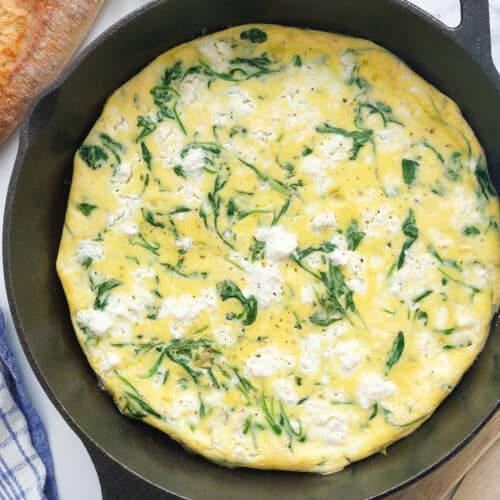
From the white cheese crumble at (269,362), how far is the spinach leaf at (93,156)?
87cm

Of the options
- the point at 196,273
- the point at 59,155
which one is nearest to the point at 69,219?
the point at 59,155

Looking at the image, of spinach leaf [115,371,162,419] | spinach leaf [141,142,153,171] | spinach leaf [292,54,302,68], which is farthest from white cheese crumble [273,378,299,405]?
spinach leaf [292,54,302,68]

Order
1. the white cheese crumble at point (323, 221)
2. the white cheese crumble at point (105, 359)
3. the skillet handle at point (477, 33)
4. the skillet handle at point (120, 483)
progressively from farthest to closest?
the white cheese crumble at point (105, 359)
the white cheese crumble at point (323, 221)
the skillet handle at point (120, 483)
the skillet handle at point (477, 33)

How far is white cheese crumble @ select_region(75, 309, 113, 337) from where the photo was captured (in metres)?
Answer: 3.00

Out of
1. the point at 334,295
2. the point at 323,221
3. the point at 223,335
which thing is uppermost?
the point at 323,221

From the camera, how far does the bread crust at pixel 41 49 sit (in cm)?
310

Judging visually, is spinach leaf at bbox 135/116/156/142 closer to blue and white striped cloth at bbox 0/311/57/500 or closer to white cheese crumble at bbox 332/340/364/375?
blue and white striped cloth at bbox 0/311/57/500

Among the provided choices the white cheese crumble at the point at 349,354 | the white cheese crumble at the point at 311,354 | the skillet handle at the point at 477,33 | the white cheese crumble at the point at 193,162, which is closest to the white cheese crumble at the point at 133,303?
the white cheese crumble at the point at 193,162

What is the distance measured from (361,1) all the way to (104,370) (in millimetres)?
1540

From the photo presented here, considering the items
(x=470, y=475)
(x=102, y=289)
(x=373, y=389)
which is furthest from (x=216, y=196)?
(x=470, y=475)

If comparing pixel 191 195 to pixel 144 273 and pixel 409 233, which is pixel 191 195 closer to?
pixel 144 273

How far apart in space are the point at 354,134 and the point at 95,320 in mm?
1107

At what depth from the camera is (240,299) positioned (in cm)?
296

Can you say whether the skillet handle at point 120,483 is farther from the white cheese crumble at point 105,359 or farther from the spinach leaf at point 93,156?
the spinach leaf at point 93,156
